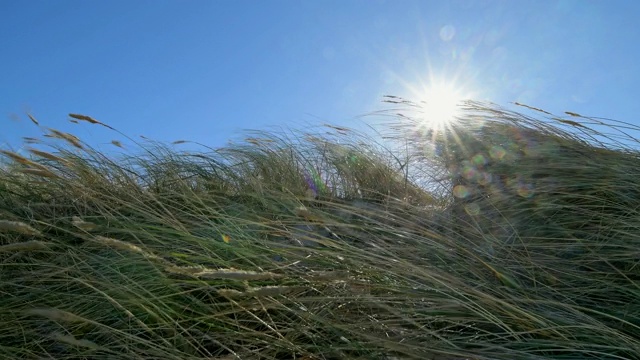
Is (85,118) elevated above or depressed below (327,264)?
above

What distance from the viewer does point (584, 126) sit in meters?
2.42

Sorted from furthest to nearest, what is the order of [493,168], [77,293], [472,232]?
[493,168] < [472,232] < [77,293]

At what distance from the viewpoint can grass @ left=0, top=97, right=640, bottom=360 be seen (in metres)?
1.16

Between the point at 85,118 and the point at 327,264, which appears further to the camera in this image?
the point at 85,118

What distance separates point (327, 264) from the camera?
4.56 ft

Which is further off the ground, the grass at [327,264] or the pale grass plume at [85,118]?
the pale grass plume at [85,118]

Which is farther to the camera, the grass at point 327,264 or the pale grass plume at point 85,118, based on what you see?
the pale grass plume at point 85,118

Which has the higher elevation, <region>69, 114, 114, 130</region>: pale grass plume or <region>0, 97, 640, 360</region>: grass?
<region>69, 114, 114, 130</region>: pale grass plume

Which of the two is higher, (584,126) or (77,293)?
(584,126)

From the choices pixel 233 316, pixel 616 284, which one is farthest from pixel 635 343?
pixel 233 316

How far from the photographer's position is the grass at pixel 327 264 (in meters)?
1.16

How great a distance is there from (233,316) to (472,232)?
3.03 ft

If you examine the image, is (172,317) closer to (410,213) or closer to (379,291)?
(379,291)

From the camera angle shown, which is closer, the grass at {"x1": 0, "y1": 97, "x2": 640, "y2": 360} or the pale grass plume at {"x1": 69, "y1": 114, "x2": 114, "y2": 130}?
the grass at {"x1": 0, "y1": 97, "x2": 640, "y2": 360}
